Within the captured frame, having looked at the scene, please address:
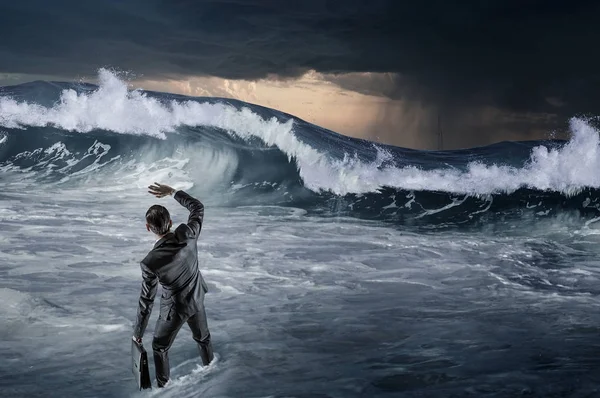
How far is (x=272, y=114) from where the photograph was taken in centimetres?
2912

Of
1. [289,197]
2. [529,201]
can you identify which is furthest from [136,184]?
[529,201]

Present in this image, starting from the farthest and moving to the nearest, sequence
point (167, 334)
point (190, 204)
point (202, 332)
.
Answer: point (202, 332), point (190, 204), point (167, 334)

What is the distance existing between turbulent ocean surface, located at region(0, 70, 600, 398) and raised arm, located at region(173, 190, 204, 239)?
4.10 feet

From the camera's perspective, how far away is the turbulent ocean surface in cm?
514

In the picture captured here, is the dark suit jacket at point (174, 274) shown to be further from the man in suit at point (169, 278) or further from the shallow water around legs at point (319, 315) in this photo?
the shallow water around legs at point (319, 315)

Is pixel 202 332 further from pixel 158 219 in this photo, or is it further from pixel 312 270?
pixel 312 270

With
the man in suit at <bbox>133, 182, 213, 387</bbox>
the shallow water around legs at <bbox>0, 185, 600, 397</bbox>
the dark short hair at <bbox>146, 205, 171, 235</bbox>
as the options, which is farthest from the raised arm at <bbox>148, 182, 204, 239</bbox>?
the shallow water around legs at <bbox>0, 185, 600, 397</bbox>

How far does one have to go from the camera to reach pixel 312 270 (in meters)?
10.1

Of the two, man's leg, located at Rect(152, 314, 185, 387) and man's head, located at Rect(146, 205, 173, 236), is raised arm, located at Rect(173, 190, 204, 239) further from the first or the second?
man's leg, located at Rect(152, 314, 185, 387)

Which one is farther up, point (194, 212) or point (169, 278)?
point (194, 212)

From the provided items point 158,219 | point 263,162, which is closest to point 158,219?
point 158,219

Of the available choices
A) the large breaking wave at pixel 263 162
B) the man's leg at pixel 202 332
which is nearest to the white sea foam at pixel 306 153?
the large breaking wave at pixel 263 162

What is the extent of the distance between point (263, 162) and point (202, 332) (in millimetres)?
21245

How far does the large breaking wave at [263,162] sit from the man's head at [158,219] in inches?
569
